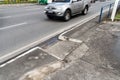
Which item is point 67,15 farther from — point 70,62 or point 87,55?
point 70,62

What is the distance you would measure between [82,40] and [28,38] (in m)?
2.52

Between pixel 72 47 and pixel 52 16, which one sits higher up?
A: pixel 52 16

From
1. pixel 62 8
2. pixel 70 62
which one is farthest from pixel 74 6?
pixel 70 62

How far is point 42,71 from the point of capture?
436cm

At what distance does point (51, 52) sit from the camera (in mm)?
5676

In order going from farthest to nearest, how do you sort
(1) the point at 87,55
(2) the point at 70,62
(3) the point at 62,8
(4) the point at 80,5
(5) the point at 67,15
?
(4) the point at 80,5
(5) the point at 67,15
(3) the point at 62,8
(1) the point at 87,55
(2) the point at 70,62

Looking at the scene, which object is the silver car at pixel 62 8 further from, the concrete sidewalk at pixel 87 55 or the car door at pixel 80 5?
the concrete sidewalk at pixel 87 55

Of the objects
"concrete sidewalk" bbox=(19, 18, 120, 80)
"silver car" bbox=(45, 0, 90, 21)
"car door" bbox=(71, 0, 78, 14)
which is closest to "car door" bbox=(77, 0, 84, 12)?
"silver car" bbox=(45, 0, 90, 21)

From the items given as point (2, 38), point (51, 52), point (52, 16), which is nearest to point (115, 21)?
point (52, 16)

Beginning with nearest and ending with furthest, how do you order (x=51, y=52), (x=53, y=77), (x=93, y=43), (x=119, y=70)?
1. (x=53, y=77)
2. (x=119, y=70)
3. (x=51, y=52)
4. (x=93, y=43)

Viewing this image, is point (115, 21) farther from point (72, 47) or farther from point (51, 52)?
point (51, 52)

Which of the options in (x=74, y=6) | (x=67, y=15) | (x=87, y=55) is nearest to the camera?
(x=87, y=55)

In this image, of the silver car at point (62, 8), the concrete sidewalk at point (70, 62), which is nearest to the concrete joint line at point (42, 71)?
the concrete sidewalk at point (70, 62)

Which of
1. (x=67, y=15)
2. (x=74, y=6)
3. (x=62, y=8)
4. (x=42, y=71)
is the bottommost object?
(x=42, y=71)
